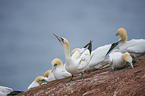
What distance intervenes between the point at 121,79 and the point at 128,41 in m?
3.16

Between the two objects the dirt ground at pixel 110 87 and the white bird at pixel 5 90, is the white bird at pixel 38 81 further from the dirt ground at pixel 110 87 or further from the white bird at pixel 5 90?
the dirt ground at pixel 110 87

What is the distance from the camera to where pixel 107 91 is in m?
2.95

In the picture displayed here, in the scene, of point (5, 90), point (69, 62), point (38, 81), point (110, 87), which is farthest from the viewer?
point (38, 81)

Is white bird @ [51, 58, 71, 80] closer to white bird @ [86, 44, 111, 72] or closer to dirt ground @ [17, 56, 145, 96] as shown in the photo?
white bird @ [86, 44, 111, 72]

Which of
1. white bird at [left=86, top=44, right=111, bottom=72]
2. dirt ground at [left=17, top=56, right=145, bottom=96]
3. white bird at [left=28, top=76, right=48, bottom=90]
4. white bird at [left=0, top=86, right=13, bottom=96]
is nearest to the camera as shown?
dirt ground at [left=17, top=56, right=145, bottom=96]

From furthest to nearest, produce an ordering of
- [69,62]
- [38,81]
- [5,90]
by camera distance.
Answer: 1. [38,81]
2. [5,90]
3. [69,62]

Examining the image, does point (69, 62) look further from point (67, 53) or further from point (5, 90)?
point (5, 90)

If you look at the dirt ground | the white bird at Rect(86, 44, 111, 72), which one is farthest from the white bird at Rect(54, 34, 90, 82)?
the white bird at Rect(86, 44, 111, 72)

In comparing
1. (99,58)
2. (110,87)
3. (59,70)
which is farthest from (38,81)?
(110,87)

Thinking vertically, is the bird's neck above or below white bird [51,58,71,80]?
below

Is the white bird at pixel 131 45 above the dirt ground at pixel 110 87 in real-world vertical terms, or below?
above

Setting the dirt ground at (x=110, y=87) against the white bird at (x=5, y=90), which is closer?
the dirt ground at (x=110, y=87)

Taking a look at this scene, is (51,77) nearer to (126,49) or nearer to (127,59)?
(126,49)

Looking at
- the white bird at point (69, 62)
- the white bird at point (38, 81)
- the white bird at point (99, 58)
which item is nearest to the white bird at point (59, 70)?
the white bird at point (99, 58)
